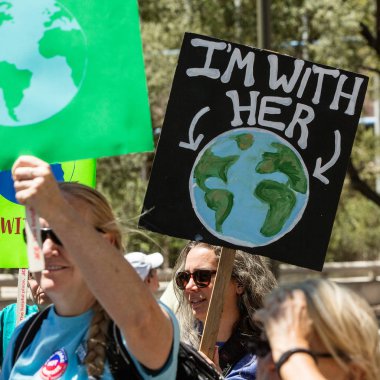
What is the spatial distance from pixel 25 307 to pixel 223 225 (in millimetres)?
922

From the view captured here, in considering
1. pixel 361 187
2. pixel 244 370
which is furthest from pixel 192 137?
pixel 361 187

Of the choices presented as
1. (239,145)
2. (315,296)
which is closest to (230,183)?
(239,145)

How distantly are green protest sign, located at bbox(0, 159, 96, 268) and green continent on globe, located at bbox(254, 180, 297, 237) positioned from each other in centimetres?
100

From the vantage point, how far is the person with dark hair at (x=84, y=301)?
2445 mm

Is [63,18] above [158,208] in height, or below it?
above

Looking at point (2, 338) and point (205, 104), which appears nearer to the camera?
point (205, 104)

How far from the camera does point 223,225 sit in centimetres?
358

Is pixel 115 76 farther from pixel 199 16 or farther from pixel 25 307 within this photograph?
pixel 199 16

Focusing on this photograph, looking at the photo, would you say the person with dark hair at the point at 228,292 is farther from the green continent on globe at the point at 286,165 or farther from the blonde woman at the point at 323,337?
the blonde woman at the point at 323,337

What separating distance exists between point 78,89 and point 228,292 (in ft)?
4.14

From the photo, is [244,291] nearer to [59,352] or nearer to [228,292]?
[228,292]

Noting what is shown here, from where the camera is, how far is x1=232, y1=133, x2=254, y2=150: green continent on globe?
3627mm

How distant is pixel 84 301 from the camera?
2689 mm

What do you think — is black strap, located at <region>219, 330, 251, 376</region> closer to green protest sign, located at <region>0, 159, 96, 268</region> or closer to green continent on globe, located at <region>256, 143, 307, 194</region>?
green continent on globe, located at <region>256, 143, 307, 194</region>
